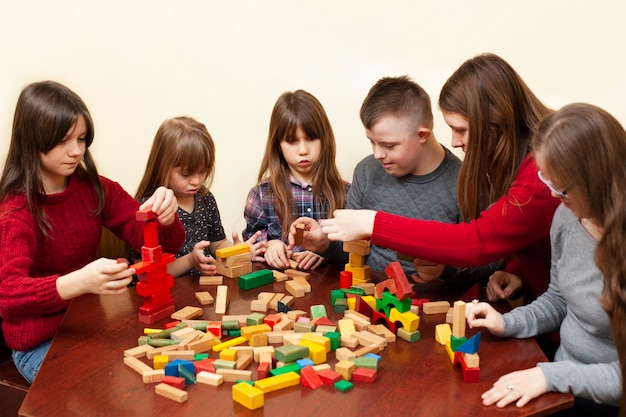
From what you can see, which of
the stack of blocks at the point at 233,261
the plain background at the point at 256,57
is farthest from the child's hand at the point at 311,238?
the plain background at the point at 256,57

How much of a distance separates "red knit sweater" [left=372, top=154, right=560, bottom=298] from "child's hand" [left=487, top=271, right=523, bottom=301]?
87 mm

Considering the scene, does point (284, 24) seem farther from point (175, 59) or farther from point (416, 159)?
point (416, 159)

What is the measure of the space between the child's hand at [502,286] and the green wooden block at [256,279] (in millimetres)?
650

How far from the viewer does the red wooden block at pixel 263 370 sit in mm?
1367

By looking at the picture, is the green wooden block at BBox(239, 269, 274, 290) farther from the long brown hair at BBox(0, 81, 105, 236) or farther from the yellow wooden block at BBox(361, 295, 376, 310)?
the long brown hair at BBox(0, 81, 105, 236)

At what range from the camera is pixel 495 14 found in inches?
108

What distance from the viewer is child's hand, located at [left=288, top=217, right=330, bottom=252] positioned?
2096 mm

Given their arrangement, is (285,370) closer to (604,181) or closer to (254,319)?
(254,319)

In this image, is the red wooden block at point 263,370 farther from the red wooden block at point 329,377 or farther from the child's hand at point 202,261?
the child's hand at point 202,261

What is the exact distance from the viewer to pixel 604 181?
1.39 meters

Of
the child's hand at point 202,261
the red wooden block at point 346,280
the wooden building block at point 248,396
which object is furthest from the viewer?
the child's hand at point 202,261

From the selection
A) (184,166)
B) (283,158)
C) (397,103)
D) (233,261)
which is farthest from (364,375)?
(283,158)

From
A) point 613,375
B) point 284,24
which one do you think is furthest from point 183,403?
point 284,24

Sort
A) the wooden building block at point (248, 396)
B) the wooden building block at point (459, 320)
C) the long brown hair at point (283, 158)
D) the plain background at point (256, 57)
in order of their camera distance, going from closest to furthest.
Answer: the wooden building block at point (248, 396)
the wooden building block at point (459, 320)
the long brown hair at point (283, 158)
the plain background at point (256, 57)
